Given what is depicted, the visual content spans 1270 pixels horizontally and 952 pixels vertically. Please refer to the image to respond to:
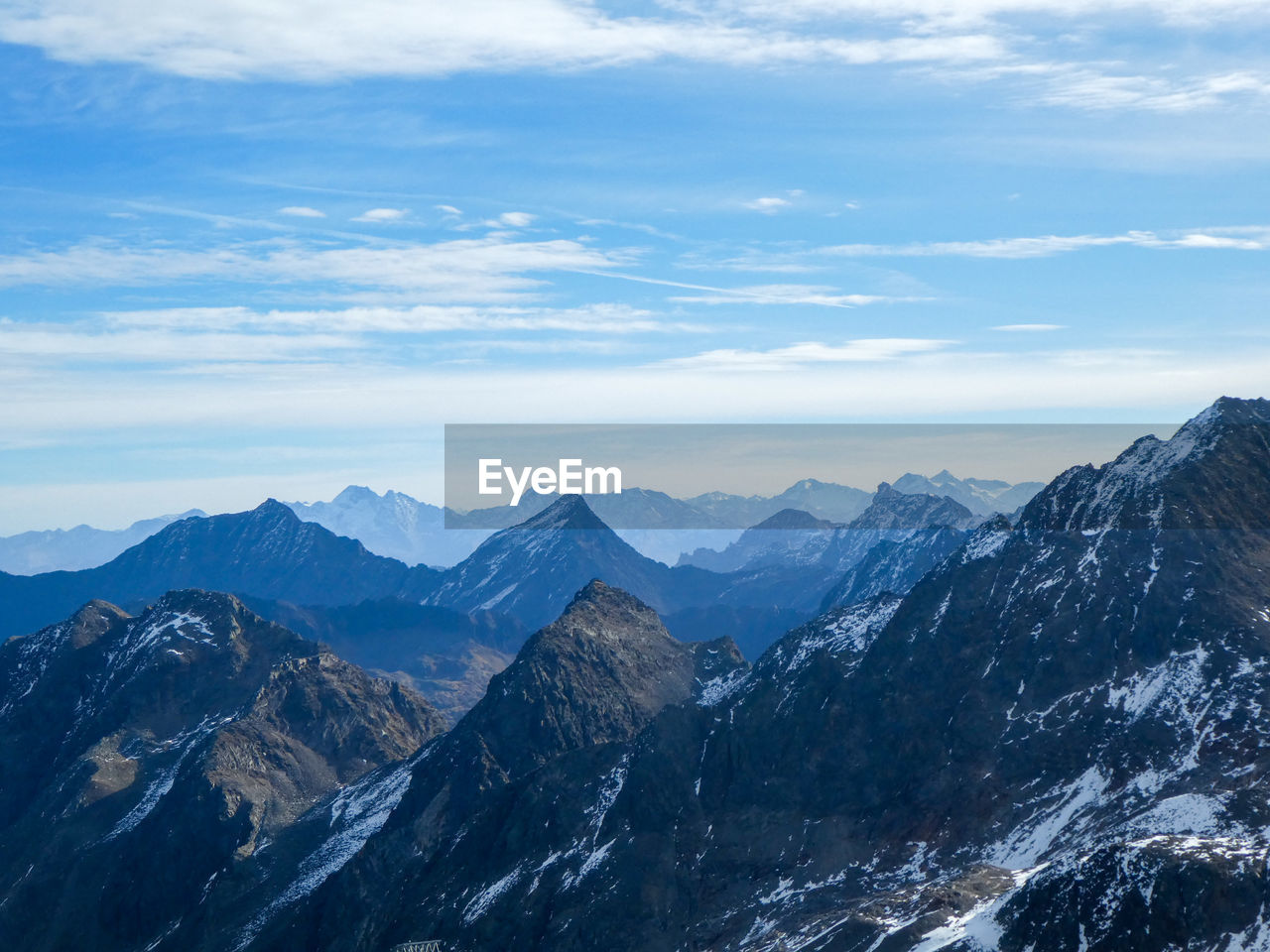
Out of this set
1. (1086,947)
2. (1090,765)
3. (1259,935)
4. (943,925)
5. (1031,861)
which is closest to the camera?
(1259,935)

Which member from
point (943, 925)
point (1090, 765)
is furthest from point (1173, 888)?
point (1090, 765)

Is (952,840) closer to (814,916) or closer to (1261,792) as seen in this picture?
(814,916)

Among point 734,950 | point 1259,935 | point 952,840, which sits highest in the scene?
point 1259,935

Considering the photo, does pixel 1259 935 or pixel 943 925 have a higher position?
pixel 1259 935

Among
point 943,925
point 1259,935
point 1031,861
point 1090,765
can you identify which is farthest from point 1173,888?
point 1090,765

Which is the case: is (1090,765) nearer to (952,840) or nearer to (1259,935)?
(952,840)

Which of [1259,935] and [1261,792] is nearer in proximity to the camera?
[1259,935]

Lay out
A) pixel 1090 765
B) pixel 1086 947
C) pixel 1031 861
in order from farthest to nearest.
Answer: pixel 1090 765
pixel 1031 861
pixel 1086 947

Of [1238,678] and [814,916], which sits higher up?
[1238,678]

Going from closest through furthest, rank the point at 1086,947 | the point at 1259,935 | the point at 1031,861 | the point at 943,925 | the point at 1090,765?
the point at 1259,935, the point at 1086,947, the point at 943,925, the point at 1031,861, the point at 1090,765
